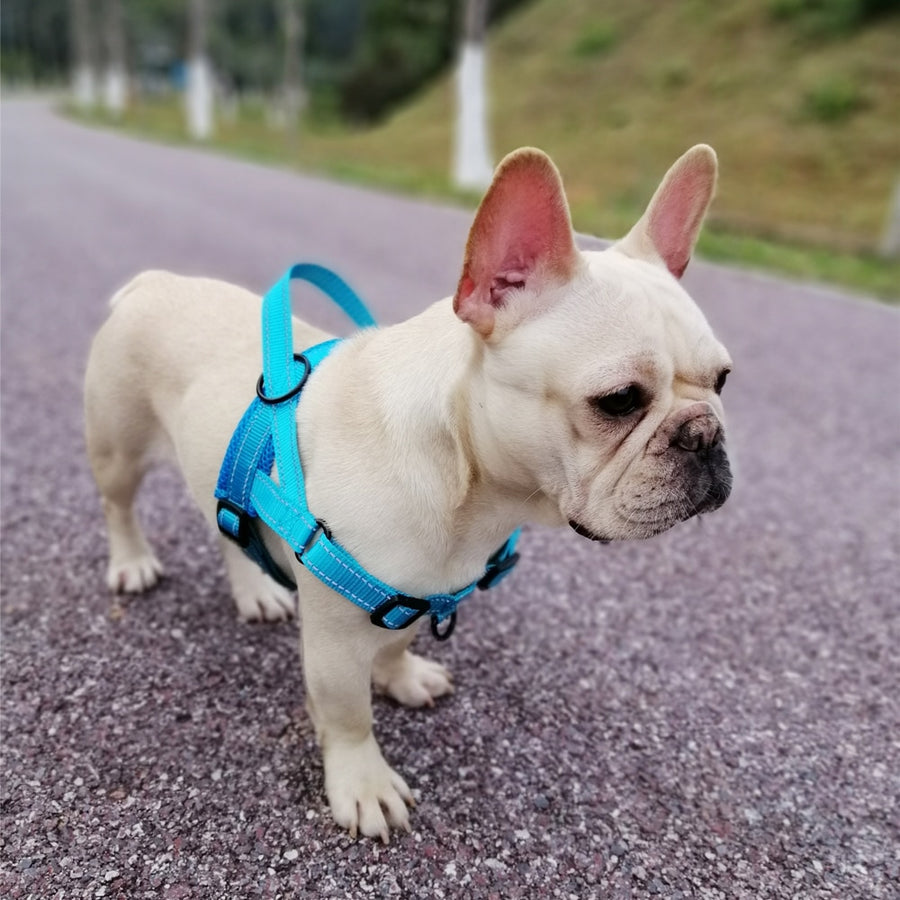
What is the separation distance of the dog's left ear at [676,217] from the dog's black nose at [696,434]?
0.50m

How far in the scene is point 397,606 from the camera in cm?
190

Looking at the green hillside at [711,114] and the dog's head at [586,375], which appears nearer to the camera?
the dog's head at [586,375]

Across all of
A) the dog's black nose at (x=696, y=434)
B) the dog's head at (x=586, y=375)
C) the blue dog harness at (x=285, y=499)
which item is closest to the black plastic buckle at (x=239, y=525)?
the blue dog harness at (x=285, y=499)

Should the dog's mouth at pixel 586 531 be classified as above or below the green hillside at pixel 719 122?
above

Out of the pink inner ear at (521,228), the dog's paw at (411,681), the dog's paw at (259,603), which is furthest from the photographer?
the dog's paw at (259,603)

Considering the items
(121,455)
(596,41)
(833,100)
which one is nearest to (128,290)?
(121,455)

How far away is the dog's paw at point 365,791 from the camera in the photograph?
6.64 ft

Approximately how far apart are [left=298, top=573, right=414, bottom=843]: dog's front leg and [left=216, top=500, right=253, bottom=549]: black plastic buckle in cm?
28

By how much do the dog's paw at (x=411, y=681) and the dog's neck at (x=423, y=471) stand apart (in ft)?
2.03

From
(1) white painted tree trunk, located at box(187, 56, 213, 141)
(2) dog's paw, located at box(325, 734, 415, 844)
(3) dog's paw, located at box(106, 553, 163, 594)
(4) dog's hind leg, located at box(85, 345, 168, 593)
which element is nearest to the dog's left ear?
(2) dog's paw, located at box(325, 734, 415, 844)

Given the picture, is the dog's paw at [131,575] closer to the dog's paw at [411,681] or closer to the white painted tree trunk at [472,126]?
the dog's paw at [411,681]

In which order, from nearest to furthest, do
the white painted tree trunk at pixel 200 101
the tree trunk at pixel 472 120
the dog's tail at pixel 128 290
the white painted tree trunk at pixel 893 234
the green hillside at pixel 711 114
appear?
the dog's tail at pixel 128 290
the white painted tree trunk at pixel 893 234
the green hillside at pixel 711 114
the tree trunk at pixel 472 120
the white painted tree trunk at pixel 200 101

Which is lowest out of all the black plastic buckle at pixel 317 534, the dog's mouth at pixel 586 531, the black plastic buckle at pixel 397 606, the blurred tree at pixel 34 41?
the blurred tree at pixel 34 41

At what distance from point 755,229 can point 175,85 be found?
7678 centimetres
